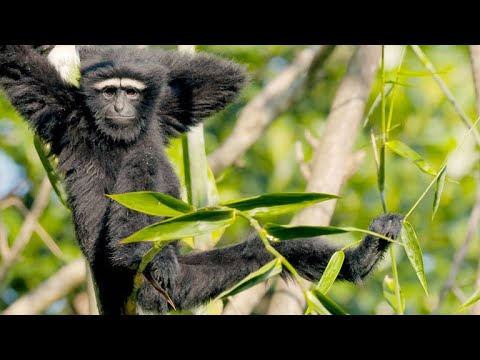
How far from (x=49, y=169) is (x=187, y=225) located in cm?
309

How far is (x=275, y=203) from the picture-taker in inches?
105

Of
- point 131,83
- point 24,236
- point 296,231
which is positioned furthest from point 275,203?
point 24,236

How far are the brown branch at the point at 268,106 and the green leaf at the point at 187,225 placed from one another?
507 centimetres

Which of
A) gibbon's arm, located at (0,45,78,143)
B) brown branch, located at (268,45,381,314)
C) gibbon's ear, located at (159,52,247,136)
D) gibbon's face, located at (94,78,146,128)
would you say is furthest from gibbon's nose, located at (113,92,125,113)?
brown branch, located at (268,45,381,314)

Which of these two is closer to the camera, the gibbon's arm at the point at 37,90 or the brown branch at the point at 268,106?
the gibbon's arm at the point at 37,90

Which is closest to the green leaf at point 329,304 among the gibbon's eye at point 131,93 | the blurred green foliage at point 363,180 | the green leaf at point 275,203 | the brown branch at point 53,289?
the green leaf at point 275,203

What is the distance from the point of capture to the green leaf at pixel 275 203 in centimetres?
260

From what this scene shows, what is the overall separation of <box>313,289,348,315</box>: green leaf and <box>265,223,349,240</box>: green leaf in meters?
0.21

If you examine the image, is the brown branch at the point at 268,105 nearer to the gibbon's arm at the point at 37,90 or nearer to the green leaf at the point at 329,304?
the gibbon's arm at the point at 37,90

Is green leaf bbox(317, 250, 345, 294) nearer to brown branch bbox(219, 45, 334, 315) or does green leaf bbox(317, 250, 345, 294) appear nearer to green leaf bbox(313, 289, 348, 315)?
green leaf bbox(313, 289, 348, 315)

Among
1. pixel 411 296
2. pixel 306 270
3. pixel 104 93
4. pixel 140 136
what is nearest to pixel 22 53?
pixel 104 93

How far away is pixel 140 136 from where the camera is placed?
Result: 18.8ft

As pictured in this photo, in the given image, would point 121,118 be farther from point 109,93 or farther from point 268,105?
point 268,105
